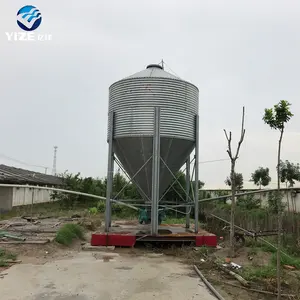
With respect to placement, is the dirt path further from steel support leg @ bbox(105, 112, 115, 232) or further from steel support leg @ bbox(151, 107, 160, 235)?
steel support leg @ bbox(105, 112, 115, 232)

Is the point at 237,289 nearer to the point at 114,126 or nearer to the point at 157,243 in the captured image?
the point at 157,243

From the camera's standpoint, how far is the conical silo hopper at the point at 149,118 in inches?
421

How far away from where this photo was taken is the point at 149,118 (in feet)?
34.9

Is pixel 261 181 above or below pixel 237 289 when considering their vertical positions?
above

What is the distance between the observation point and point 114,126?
36.9 ft

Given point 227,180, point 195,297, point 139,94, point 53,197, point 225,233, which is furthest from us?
point 227,180

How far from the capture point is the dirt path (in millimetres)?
5859

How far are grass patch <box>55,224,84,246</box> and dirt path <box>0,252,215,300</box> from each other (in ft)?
6.88

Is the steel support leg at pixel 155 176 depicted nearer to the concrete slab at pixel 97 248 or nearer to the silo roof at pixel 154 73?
the concrete slab at pixel 97 248

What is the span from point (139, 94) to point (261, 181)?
31.5m

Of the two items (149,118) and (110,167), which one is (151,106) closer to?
(149,118)

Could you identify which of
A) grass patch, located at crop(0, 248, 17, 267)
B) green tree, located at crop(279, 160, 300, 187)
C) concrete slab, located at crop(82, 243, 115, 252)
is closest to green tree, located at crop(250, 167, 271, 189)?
green tree, located at crop(279, 160, 300, 187)

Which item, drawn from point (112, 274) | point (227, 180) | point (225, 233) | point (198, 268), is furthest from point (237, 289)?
point (227, 180)

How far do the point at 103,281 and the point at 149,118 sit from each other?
5.30 metres
